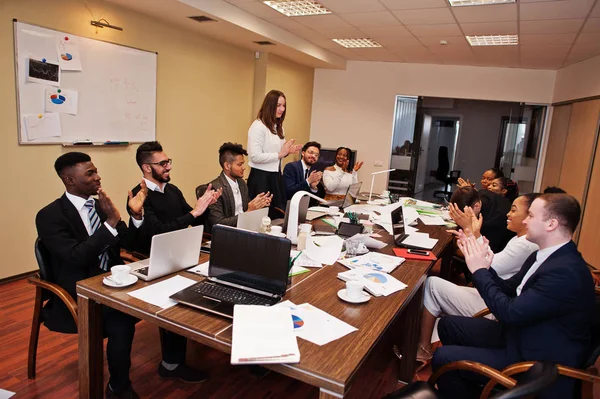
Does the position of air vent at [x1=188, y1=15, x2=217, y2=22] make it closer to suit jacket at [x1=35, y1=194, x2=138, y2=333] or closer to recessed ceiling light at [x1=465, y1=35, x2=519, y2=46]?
suit jacket at [x1=35, y1=194, x2=138, y2=333]

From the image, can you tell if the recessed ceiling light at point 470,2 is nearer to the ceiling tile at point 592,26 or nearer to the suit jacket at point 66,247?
the ceiling tile at point 592,26

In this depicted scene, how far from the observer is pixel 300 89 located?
721 cm

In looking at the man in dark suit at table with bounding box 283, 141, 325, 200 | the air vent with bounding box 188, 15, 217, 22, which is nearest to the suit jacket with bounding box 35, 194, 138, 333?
the man in dark suit at table with bounding box 283, 141, 325, 200

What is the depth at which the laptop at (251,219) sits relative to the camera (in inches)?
92.0

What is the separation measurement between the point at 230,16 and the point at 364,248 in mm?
3170

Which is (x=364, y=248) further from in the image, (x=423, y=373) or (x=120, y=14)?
(x=120, y=14)

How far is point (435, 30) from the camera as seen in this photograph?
4.79m

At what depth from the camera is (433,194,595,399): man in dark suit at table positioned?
1592 millimetres

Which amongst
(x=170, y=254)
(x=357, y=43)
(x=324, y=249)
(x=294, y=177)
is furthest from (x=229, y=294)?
(x=357, y=43)

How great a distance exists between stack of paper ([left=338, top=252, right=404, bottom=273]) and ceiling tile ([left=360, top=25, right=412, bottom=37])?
335 cm

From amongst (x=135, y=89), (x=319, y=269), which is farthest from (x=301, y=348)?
(x=135, y=89)

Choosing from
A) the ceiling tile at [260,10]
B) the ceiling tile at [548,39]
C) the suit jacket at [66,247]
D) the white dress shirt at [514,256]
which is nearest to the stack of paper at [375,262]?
the white dress shirt at [514,256]

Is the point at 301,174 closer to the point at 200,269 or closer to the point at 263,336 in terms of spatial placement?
the point at 200,269

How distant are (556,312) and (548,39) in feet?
14.1
